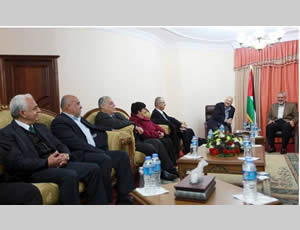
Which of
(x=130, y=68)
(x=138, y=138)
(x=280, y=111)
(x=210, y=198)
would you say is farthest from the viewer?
(x=280, y=111)

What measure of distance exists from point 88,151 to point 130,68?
9.07 ft

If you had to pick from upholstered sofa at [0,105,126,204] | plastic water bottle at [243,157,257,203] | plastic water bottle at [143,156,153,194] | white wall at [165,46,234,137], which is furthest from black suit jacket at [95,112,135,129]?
white wall at [165,46,234,137]

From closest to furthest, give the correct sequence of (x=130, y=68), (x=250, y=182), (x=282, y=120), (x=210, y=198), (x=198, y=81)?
(x=250, y=182), (x=210, y=198), (x=130, y=68), (x=282, y=120), (x=198, y=81)

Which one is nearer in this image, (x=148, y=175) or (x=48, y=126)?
(x=148, y=175)

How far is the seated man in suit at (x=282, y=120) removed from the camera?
16.3 feet

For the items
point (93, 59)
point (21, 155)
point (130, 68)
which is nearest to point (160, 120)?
point (130, 68)

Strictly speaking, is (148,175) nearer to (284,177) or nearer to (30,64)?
(284,177)

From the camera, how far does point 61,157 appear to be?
211 centimetres

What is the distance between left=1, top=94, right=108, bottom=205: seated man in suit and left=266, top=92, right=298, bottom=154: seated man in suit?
4.02 m

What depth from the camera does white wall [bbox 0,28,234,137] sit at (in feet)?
13.0

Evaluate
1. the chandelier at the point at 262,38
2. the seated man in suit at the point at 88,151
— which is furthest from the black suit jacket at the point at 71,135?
the chandelier at the point at 262,38

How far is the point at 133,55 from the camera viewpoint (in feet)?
16.6

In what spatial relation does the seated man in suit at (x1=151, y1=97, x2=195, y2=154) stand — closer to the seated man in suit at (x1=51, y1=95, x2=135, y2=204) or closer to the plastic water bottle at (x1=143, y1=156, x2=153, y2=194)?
the seated man in suit at (x1=51, y1=95, x2=135, y2=204)

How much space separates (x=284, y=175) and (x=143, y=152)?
185cm
